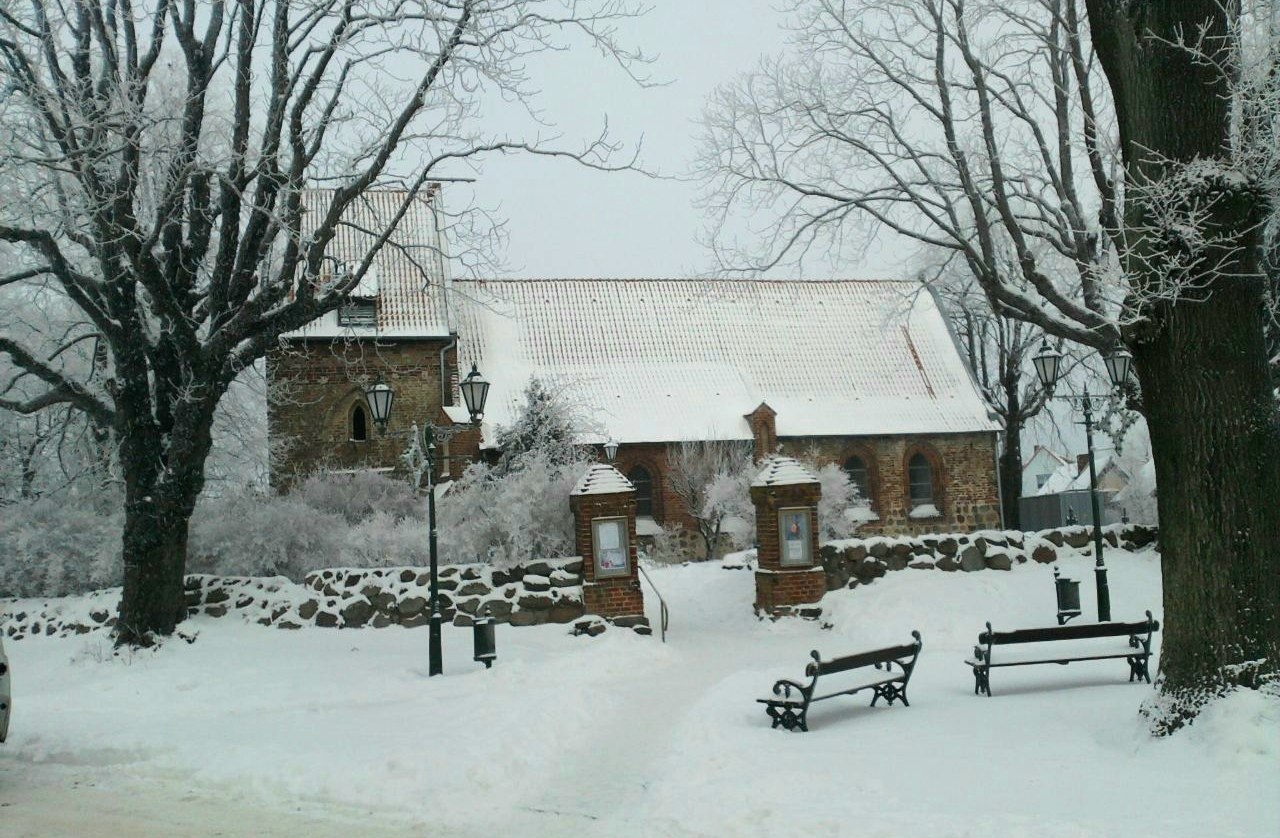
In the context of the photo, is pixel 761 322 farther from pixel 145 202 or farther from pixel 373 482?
pixel 145 202

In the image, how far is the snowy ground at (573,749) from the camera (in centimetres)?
656

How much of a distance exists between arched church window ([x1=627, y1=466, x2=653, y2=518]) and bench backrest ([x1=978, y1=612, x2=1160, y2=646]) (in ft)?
66.9

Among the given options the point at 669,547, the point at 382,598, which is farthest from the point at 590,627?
the point at 669,547

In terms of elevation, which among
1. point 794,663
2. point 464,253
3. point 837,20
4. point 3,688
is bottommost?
point 794,663

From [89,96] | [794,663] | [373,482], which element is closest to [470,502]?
[373,482]

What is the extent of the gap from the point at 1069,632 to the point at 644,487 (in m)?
20.6

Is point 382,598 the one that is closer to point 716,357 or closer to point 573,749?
point 573,749

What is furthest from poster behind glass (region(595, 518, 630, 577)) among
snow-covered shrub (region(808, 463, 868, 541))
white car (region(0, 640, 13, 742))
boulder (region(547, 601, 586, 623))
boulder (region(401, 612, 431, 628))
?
snow-covered shrub (region(808, 463, 868, 541))

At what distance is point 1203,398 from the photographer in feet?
25.0

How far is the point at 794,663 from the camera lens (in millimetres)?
13266

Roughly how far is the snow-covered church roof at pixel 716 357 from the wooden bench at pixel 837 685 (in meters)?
18.3

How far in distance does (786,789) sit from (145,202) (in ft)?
42.8

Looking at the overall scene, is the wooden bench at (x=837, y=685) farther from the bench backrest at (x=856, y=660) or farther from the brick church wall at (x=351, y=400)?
the brick church wall at (x=351, y=400)

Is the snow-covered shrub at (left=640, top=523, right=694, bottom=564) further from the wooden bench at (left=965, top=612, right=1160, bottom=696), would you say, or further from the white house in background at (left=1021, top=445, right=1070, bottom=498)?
the white house in background at (left=1021, top=445, right=1070, bottom=498)
